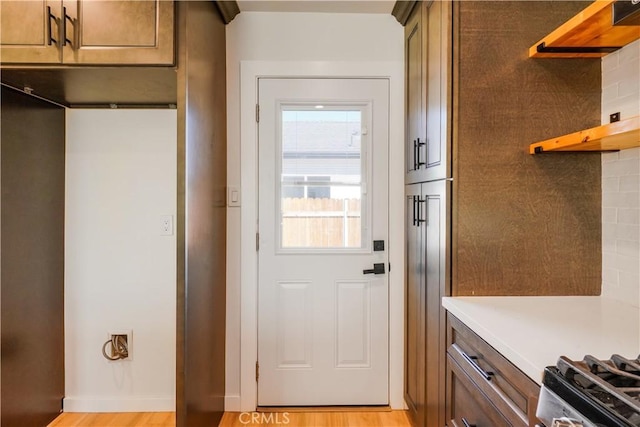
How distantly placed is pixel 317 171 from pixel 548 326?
1.39 metres

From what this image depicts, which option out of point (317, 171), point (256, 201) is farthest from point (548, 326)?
point (256, 201)

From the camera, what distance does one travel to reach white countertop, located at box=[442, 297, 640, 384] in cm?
88

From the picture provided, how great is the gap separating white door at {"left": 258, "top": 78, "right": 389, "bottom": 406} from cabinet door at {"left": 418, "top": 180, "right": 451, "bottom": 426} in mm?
469

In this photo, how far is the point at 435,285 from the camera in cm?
152

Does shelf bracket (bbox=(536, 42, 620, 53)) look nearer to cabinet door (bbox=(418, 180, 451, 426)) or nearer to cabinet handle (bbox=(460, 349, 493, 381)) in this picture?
cabinet door (bbox=(418, 180, 451, 426))

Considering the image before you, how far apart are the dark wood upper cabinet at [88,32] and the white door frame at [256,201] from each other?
64cm

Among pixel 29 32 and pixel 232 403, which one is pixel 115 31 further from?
pixel 232 403

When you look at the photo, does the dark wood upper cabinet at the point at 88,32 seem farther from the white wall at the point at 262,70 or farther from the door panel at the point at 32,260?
the white wall at the point at 262,70

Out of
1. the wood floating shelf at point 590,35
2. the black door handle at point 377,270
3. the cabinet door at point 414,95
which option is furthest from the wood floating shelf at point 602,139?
the black door handle at point 377,270

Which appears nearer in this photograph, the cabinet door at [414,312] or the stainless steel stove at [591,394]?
the stainless steel stove at [591,394]

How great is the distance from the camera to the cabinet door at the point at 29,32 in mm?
1415

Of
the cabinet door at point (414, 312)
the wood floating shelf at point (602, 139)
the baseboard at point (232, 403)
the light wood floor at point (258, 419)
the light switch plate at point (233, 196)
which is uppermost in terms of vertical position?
the wood floating shelf at point (602, 139)

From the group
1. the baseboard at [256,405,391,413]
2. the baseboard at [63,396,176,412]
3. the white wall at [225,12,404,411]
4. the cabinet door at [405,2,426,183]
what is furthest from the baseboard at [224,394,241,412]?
the cabinet door at [405,2,426,183]

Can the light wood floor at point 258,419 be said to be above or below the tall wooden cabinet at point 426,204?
below
